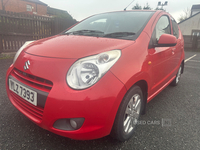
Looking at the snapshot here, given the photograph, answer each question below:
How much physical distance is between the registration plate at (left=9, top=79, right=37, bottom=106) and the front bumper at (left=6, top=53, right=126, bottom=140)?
5cm

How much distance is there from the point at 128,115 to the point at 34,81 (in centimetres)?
97

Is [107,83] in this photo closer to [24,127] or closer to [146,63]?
[146,63]

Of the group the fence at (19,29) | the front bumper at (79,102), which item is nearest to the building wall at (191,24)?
the fence at (19,29)

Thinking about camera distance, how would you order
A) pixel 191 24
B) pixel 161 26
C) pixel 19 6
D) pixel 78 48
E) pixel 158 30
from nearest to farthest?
1. pixel 78 48
2. pixel 158 30
3. pixel 161 26
4. pixel 191 24
5. pixel 19 6

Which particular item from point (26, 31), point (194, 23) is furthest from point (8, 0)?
point (194, 23)

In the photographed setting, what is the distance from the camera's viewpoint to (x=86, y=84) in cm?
120

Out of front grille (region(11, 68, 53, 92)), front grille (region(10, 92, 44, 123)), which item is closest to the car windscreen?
front grille (region(11, 68, 53, 92))

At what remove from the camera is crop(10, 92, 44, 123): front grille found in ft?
4.28

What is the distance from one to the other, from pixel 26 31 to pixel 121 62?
19.8ft

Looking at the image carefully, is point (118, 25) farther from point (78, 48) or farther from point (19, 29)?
point (19, 29)

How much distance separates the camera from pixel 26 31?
6176mm

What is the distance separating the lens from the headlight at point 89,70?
3.96ft

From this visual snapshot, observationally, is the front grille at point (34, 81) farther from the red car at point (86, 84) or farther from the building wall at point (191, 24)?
the building wall at point (191, 24)

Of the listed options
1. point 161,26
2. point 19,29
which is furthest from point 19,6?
point 161,26
